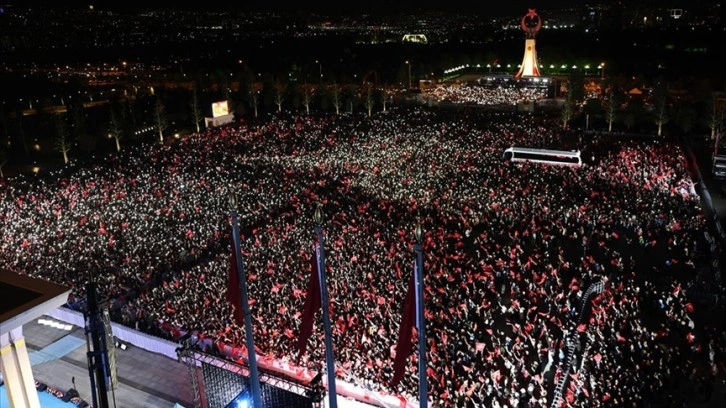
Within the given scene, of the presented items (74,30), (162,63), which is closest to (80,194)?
(162,63)

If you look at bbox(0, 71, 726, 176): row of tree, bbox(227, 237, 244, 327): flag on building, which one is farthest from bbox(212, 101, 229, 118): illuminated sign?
bbox(227, 237, 244, 327): flag on building

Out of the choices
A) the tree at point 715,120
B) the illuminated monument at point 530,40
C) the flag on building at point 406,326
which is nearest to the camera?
the flag on building at point 406,326

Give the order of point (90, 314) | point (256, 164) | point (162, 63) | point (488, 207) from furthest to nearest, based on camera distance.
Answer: point (162, 63) < point (256, 164) < point (488, 207) < point (90, 314)

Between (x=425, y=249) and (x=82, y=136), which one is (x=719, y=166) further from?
(x=82, y=136)

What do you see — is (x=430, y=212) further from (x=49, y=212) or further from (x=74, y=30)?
(x=74, y=30)

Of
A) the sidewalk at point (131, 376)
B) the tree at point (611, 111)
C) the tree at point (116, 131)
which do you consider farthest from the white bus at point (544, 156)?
the tree at point (116, 131)

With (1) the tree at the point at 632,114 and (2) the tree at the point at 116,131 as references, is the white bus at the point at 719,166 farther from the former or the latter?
(2) the tree at the point at 116,131

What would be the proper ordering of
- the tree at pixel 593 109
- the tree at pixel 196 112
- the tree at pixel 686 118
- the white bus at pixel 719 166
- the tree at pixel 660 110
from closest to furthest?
the white bus at pixel 719 166 < the tree at pixel 660 110 < the tree at pixel 686 118 < the tree at pixel 593 109 < the tree at pixel 196 112
